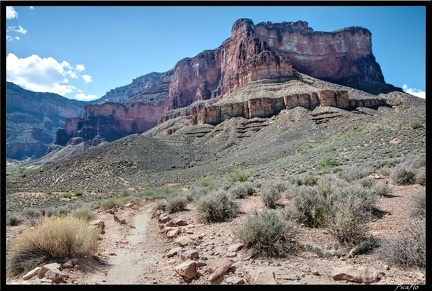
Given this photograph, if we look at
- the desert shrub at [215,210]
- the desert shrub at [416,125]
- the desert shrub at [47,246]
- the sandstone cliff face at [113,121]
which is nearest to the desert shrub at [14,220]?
the desert shrub at [47,246]

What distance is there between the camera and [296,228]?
6.44 m

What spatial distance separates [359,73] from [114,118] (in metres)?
123

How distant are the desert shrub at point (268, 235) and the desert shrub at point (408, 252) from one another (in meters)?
1.64

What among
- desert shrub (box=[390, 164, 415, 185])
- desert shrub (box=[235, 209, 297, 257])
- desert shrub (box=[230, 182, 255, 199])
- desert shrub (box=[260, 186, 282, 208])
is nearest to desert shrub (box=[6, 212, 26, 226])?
desert shrub (box=[230, 182, 255, 199])

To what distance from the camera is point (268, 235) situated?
5.63 m

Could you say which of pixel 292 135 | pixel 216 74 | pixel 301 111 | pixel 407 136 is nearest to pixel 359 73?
pixel 216 74

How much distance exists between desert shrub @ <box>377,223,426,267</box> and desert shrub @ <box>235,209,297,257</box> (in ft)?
5.39

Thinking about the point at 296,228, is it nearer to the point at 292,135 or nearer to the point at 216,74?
the point at 292,135

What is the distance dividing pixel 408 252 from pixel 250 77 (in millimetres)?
87629

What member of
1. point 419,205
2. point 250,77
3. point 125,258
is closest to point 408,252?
point 419,205

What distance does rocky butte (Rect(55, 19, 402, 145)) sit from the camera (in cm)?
6844

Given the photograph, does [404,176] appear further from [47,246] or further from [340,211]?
[47,246]

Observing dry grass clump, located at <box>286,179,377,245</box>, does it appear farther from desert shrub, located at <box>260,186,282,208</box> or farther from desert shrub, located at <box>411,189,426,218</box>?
desert shrub, located at <box>260,186,282,208</box>

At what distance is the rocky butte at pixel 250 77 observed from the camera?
225ft
